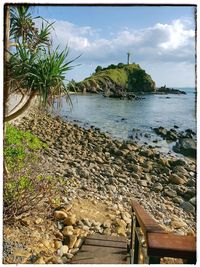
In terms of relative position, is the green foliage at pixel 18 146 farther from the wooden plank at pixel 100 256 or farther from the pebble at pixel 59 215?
the wooden plank at pixel 100 256

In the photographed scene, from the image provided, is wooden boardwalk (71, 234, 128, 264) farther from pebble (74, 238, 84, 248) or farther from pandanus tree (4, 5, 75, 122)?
pandanus tree (4, 5, 75, 122)

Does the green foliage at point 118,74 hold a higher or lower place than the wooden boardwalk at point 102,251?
higher

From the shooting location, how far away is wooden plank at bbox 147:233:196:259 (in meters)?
1.24

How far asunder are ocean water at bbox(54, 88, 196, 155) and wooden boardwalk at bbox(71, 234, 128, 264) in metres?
1.33

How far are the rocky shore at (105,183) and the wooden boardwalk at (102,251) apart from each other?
9.1 inches

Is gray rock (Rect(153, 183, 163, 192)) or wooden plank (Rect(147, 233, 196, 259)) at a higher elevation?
wooden plank (Rect(147, 233, 196, 259))

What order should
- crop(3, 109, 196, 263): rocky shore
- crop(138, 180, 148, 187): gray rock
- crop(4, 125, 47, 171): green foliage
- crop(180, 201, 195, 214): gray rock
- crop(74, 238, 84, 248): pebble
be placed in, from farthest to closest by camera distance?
crop(138, 180, 148, 187): gray rock < crop(180, 201, 195, 214): gray rock < crop(3, 109, 196, 263): rocky shore < crop(4, 125, 47, 171): green foliage < crop(74, 238, 84, 248): pebble

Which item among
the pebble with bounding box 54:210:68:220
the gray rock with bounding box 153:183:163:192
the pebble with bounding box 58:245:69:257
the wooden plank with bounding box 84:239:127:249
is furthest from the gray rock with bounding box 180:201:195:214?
the pebble with bounding box 58:245:69:257

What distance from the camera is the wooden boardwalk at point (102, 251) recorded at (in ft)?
8.94

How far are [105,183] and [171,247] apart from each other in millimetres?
4605

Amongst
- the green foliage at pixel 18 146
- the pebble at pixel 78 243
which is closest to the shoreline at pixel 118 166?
the green foliage at pixel 18 146

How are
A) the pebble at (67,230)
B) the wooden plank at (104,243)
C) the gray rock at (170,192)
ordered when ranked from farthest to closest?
the gray rock at (170,192) → the pebble at (67,230) → the wooden plank at (104,243)

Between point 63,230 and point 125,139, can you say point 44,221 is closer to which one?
point 63,230

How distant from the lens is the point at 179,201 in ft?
19.1
